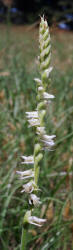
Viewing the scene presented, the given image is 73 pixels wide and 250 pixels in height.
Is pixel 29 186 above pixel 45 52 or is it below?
below

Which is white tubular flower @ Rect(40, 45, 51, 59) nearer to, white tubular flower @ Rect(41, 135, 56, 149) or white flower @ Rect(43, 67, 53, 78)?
white flower @ Rect(43, 67, 53, 78)

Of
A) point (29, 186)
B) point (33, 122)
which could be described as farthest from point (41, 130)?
point (29, 186)

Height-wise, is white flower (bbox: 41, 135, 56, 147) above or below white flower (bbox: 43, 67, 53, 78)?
below

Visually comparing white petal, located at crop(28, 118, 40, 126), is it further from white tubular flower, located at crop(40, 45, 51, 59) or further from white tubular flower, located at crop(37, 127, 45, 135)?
white tubular flower, located at crop(40, 45, 51, 59)

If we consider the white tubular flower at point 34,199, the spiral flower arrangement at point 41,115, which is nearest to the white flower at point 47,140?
the spiral flower arrangement at point 41,115

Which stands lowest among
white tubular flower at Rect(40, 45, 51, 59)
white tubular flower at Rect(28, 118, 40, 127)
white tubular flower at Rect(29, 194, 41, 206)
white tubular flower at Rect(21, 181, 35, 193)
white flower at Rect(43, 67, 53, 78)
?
white tubular flower at Rect(29, 194, 41, 206)

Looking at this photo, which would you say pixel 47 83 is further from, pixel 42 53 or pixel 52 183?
pixel 52 183

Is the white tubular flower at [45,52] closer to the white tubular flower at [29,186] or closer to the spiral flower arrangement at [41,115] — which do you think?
the spiral flower arrangement at [41,115]

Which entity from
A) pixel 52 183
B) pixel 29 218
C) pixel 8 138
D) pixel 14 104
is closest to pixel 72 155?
pixel 52 183

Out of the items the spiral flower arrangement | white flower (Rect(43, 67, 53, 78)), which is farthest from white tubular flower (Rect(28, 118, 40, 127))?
white flower (Rect(43, 67, 53, 78))

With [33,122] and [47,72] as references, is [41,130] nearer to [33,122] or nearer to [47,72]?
[33,122]

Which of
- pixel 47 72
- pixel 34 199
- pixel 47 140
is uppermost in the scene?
pixel 47 72
